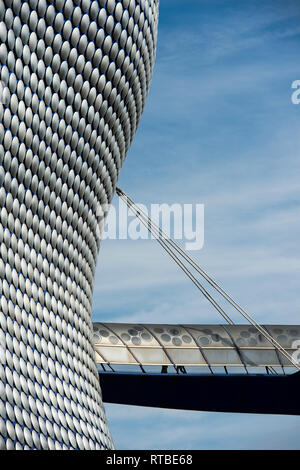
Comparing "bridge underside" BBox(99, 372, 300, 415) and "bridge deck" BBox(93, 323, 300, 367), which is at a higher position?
"bridge deck" BBox(93, 323, 300, 367)

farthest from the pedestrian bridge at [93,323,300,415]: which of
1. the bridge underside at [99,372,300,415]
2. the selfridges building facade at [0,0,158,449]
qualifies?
the selfridges building facade at [0,0,158,449]

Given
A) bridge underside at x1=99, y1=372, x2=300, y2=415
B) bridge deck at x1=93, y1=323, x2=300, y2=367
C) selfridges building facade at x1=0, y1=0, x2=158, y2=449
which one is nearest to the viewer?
selfridges building facade at x1=0, y1=0, x2=158, y2=449

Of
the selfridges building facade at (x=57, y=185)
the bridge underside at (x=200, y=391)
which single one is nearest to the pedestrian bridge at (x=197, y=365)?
the bridge underside at (x=200, y=391)

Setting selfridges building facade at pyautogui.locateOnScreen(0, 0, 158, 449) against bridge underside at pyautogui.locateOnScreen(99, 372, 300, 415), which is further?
bridge underside at pyautogui.locateOnScreen(99, 372, 300, 415)

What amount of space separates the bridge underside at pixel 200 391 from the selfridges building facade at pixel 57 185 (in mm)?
14141

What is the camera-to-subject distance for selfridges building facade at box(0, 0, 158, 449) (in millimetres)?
26047

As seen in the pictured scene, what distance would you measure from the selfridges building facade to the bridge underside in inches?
557

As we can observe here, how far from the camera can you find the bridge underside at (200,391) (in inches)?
1864

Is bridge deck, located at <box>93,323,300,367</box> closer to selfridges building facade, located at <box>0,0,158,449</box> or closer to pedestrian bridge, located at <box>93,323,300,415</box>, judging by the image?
pedestrian bridge, located at <box>93,323,300,415</box>

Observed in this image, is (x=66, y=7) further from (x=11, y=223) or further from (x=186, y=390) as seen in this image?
(x=186, y=390)

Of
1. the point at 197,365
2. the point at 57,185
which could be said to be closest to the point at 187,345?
the point at 197,365

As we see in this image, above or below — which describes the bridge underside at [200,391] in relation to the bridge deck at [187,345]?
below

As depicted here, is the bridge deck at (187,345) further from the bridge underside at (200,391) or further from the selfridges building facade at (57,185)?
the selfridges building facade at (57,185)
